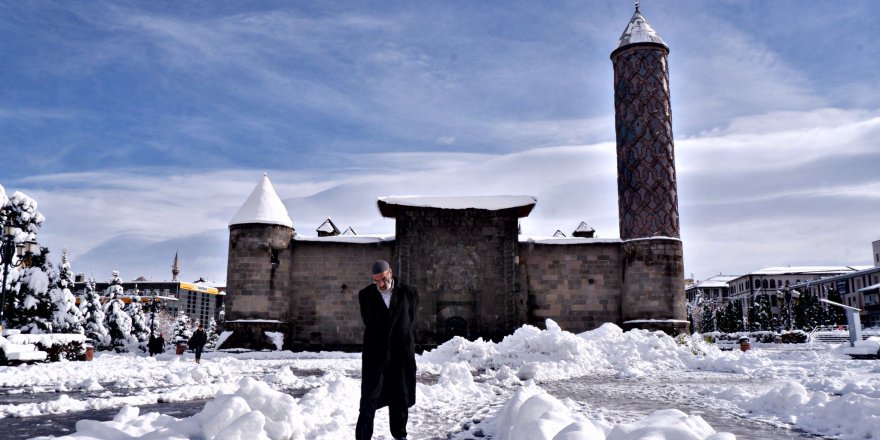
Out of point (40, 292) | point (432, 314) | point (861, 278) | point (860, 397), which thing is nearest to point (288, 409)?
point (860, 397)

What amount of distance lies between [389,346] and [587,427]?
155cm

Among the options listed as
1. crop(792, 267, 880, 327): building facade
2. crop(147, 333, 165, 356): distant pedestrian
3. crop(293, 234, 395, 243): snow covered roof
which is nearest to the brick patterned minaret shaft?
crop(293, 234, 395, 243): snow covered roof

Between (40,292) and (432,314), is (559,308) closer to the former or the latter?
(432,314)

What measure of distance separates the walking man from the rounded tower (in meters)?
17.9

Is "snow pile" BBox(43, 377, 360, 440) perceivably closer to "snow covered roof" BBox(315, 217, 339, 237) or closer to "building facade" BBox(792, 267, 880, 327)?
"snow covered roof" BBox(315, 217, 339, 237)

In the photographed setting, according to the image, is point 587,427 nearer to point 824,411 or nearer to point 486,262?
point 824,411

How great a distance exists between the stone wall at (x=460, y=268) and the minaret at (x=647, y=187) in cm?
410

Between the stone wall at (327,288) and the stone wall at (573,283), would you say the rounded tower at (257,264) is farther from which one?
the stone wall at (573,283)

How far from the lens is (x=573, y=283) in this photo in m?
22.5

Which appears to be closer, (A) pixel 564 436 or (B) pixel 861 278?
(A) pixel 564 436

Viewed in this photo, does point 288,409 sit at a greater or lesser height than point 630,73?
lesser

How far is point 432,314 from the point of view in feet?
72.8

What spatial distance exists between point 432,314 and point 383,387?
17.7m

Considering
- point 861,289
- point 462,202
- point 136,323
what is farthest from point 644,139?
point 861,289
